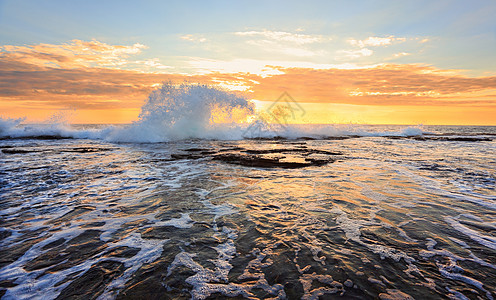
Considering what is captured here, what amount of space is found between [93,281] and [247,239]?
75.8 inches

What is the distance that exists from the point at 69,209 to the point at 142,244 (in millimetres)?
2527

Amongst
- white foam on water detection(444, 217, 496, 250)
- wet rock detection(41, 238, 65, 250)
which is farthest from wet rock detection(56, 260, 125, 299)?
white foam on water detection(444, 217, 496, 250)

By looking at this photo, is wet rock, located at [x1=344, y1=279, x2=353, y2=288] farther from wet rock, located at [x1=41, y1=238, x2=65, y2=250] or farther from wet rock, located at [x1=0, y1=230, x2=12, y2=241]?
wet rock, located at [x1=0, y1=230, x2=12, y2=241]

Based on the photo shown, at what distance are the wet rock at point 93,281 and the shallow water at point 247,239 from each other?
0.6 inches

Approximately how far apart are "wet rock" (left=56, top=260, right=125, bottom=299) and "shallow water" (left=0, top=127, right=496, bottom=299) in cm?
1

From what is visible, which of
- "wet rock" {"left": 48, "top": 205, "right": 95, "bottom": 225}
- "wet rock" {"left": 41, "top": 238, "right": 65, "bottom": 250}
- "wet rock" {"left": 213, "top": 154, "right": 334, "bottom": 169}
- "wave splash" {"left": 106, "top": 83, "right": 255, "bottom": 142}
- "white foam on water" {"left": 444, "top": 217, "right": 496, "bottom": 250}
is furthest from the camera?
"wave splash" {"left": 106, "top": 83, "right": 255, "bottom": 142}

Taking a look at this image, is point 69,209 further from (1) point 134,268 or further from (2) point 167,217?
(1) point 134,268

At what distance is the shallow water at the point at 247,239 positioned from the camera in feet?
7.84

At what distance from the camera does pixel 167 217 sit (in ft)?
13.8

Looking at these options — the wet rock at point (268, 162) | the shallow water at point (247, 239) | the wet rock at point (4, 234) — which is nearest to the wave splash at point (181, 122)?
the wet rock at point (268, 162)

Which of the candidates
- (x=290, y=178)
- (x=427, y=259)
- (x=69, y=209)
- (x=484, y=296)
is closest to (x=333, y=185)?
(x=290, y=178)

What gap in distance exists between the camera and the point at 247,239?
11.1ft

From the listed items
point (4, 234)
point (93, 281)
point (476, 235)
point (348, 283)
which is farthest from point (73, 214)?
point (476, 235)

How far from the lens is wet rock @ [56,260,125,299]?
7.45ft
